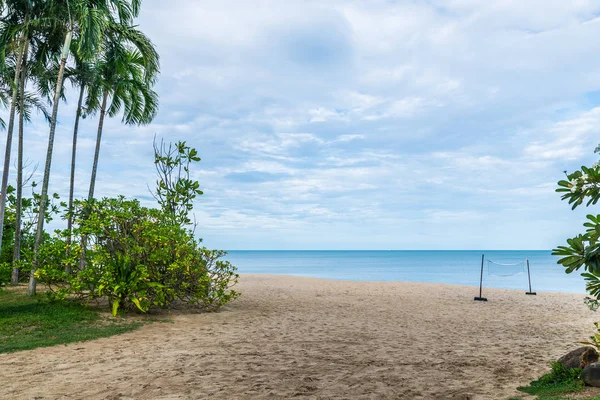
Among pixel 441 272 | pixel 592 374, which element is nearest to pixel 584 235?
pixel 592 374

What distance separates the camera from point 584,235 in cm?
495

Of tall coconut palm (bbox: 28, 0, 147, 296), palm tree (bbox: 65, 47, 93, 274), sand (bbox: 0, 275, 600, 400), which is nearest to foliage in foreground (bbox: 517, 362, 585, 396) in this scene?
sand (bbox: 0, 275, 600, 400)

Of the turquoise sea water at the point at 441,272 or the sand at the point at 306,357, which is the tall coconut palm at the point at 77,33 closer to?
the sand at the point at 306,357

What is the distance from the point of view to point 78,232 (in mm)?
11039

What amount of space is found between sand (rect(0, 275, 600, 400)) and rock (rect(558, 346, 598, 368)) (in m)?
0.58

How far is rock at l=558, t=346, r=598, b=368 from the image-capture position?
552 cm

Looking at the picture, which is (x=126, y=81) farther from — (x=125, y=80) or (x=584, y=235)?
(x=584, y=235)

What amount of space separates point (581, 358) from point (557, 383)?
42cm

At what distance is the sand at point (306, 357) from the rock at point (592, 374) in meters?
0.80

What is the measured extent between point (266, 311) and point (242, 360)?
566 centimetres

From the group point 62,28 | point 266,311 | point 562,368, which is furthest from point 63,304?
point 562,368

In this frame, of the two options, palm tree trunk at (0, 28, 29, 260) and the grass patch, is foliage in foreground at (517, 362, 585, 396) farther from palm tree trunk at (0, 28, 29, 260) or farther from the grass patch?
palm tree trunk at (0, 28, 29, 260)

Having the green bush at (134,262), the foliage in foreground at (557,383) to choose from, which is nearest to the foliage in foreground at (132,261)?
the green bush at (134,262)

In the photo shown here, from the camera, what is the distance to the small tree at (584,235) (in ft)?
15.9
